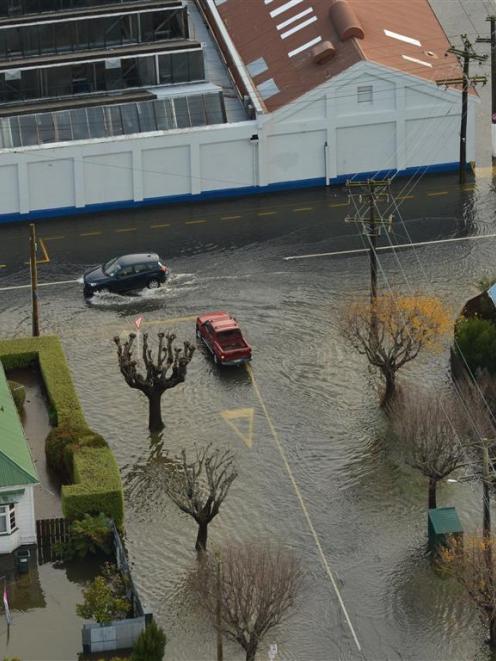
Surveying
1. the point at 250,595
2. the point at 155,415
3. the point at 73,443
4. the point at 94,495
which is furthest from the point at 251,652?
the point at 155,415

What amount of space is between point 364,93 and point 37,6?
22.9 meters

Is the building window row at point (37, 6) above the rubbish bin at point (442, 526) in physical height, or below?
above

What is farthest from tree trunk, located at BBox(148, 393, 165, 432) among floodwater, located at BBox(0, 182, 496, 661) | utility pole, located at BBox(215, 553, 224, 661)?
utility pole, located at BBox(215, 553, 224, 661)

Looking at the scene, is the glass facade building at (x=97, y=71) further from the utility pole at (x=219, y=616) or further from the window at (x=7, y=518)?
the utility pole at (x=219, y=616)

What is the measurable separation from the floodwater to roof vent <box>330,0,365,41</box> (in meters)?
14.7

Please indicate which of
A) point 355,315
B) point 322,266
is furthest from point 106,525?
point 322,266

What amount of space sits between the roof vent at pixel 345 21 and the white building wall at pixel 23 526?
50.0 meters

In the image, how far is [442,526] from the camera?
237 feet

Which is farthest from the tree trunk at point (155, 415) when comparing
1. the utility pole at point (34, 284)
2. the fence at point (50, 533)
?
the utility pole at point (34, 284)

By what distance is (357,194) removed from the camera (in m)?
113

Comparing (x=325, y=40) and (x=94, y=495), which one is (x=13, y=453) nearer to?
(x=94, y=495)

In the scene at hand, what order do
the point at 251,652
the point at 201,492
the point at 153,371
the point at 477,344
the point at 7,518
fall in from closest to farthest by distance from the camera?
the point at 251,652, the point at 7,518, the point at 201,492, the point at 153,371, the point at 477,344

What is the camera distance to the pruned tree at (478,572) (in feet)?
211

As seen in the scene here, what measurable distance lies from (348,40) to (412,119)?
21.4ft
